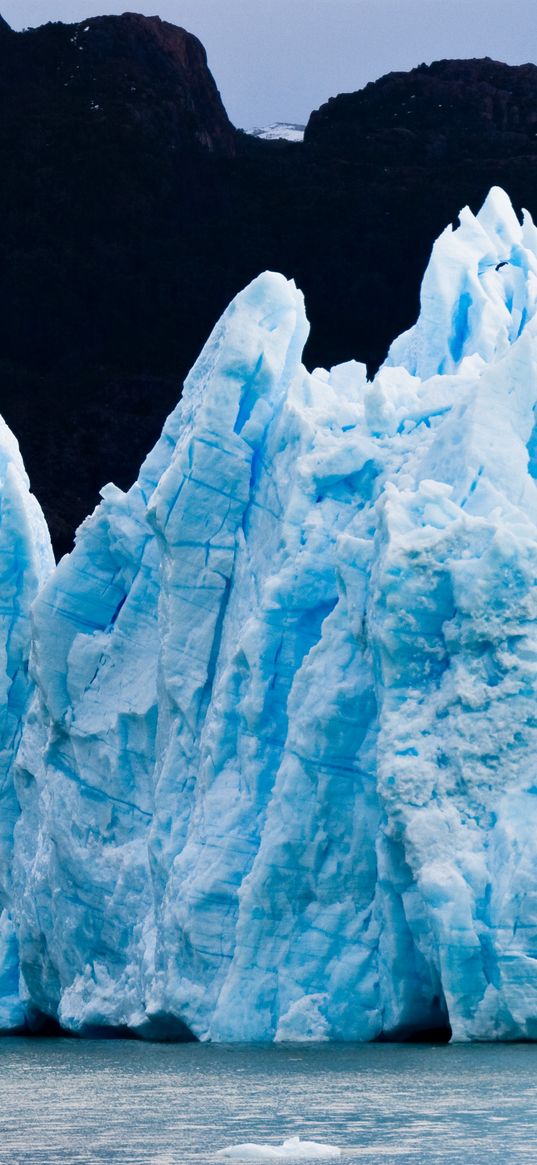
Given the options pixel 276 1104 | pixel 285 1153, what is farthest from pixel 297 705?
pixel 285 1153

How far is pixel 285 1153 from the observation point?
13.0 m

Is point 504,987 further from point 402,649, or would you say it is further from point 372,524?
point 372,524

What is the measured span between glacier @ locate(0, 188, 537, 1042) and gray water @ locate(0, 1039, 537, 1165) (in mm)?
764

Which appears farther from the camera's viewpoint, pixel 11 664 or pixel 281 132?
pixel 281 132

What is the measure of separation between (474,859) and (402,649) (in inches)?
74.4

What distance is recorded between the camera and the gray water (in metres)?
13.6

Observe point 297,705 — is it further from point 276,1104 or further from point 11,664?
point 11,664

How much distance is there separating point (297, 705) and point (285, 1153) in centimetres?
774

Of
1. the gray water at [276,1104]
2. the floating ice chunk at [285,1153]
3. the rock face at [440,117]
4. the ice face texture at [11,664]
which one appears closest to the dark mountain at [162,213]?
the rock face at [440,117]

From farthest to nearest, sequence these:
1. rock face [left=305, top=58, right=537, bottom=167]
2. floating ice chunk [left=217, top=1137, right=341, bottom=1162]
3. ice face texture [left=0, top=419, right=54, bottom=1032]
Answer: rock face [left=305, top=58, right=537, bottom=167], ice face texture [left=0, top=419, right=54, bottom=1032], floating ice chunk [left=217, top=1137, right=341, bottom=1162]

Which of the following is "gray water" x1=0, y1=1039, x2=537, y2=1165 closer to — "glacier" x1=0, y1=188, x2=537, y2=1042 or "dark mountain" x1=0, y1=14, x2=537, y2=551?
"glacier" x1=0, y1=188, x2=537, y2=1042

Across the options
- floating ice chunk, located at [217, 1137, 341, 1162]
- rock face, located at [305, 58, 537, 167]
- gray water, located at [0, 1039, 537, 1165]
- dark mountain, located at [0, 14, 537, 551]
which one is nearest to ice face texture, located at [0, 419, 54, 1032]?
gray water, located at [0, 1039, 537, 1165]

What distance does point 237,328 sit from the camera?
2278cm

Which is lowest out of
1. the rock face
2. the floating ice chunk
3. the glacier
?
the floating ice chunk
